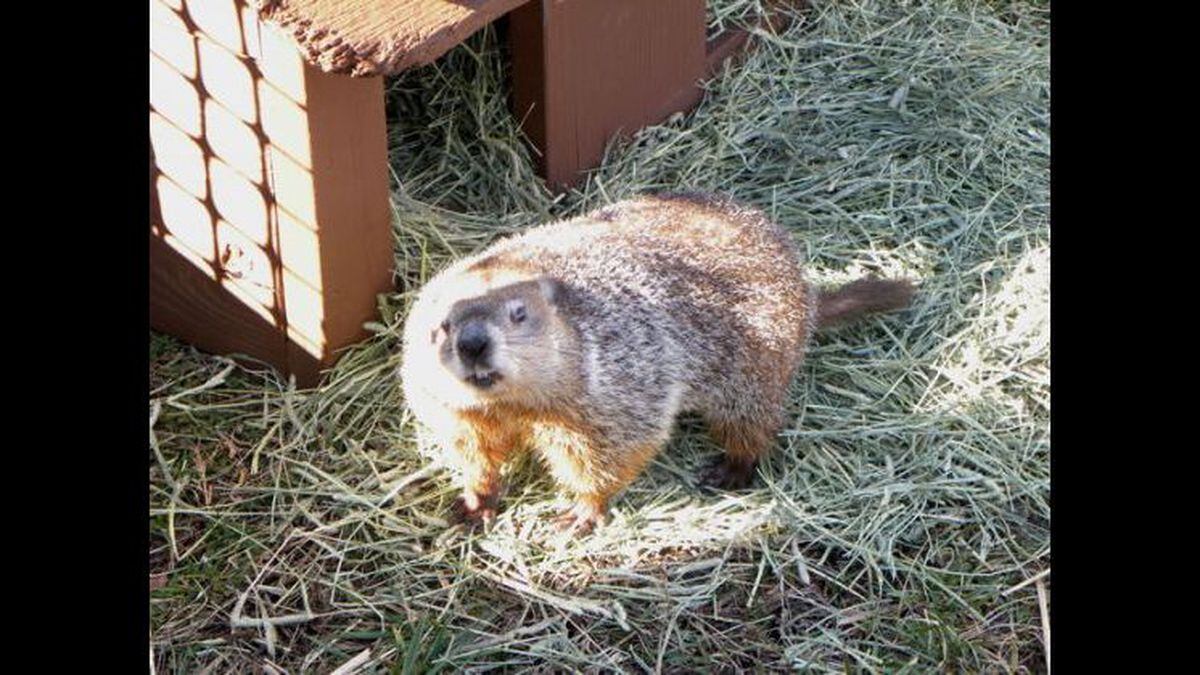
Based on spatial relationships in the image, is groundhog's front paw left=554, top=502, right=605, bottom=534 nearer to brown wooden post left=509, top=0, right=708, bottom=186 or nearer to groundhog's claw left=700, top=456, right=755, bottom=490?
groundhog's claw left=700, top=456, right=755, bottom=490

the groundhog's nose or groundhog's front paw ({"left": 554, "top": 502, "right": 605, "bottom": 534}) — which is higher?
the groundhog's nose

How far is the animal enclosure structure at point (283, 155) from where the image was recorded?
4.19m

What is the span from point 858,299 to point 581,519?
47.9 inches

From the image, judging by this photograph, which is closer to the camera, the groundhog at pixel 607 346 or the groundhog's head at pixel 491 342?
the groundhog's head at pixel 491 342

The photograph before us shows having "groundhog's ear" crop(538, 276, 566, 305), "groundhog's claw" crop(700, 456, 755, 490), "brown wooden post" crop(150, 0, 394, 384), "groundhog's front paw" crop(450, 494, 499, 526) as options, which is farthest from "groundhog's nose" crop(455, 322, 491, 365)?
"groundhog's claw" crop(700, 456, 755, 490)

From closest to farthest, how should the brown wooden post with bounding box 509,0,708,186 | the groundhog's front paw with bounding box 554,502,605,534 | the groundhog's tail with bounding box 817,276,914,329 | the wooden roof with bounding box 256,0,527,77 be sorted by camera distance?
the wooden roof with bounding box 256,0,527,77, the groundhog's front paw with bounding box 554,502,605,534, the groundhog's tail with bounding box 817,276,914,329, the brown wooden post with bounding box 509,0,708,186

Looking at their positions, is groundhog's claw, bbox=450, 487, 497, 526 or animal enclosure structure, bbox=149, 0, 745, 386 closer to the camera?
animal enclosure structure, bbox=149, 0, 745, 386

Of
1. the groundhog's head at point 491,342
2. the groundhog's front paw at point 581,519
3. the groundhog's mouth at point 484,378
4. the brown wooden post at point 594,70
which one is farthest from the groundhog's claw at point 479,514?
the brown wooden post at point 594,70

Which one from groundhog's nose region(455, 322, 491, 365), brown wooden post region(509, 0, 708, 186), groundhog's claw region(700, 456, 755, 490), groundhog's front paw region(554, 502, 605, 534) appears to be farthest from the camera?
brown wooden post region(509, 0, 708, 186)

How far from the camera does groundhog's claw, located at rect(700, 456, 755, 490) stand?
4531 mm

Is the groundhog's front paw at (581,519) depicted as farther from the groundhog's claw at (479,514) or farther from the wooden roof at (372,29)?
the wooden roof at (372,29)

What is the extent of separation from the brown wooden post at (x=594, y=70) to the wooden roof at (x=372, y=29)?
1.01 m

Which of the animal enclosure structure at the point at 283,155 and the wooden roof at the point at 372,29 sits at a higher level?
the wooden roof at the point at 372,29

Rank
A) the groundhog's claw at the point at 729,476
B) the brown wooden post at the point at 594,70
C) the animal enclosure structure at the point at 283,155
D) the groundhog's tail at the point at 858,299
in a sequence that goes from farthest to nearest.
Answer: the brown wooden post at the point at 594,70 < the groundhog's tail at the point at 858,299 < the groundhog's claw at the point at 729,476 < the animal enclosure structure at the point at 283,155
